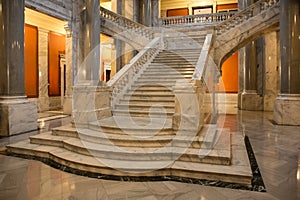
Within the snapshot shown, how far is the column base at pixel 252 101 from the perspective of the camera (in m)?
11.9

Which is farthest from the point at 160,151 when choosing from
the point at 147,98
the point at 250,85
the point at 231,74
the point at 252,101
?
the point at 231,74

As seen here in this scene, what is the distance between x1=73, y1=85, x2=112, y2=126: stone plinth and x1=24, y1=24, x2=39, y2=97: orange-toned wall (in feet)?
22.9

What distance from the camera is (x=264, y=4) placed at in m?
8.99

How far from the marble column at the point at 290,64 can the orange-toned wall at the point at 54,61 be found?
10.5m

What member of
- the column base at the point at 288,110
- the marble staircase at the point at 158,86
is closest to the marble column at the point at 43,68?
the marble staircase at the point at 158,86

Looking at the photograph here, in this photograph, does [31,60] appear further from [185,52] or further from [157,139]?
[157,139]

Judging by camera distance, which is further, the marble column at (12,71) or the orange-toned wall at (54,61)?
the orange-toned wall at (54,61)

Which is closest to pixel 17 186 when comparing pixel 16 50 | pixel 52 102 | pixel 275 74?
pixel 16 50

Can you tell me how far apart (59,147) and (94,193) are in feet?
6.74

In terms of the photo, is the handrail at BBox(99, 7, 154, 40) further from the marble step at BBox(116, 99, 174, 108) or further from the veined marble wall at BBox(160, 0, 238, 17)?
the veined marble wall at BBox(160, 0, 238, 17)

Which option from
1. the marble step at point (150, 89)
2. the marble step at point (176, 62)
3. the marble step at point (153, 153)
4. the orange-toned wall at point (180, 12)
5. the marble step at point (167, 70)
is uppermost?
the orange-toned wall at point (180, 12)

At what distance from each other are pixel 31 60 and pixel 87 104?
294 inches

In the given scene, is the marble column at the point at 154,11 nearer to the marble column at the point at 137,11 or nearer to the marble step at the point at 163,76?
the marble column at the point at 137,11

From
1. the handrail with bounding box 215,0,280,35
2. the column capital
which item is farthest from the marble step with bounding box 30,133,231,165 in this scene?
the column capital
